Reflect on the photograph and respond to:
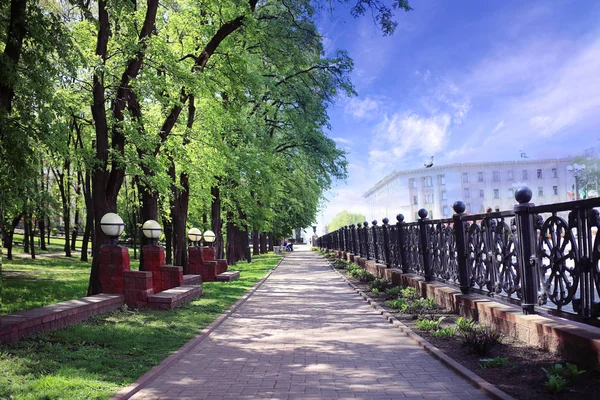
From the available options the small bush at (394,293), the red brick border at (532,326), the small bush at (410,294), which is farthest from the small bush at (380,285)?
the red brick border at (532,326)

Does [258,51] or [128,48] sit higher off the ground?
[258,51]

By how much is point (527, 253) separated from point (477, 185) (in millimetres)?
90952

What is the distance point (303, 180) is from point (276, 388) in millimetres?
27132

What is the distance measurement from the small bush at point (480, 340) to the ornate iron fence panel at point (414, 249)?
537 centimetres

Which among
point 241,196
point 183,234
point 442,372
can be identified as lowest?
point 442,372

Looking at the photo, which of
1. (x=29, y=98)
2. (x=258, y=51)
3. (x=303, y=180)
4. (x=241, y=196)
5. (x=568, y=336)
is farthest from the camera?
(x=303, y=180)

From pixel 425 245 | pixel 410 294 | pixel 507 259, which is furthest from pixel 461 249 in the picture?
pixel 410 294

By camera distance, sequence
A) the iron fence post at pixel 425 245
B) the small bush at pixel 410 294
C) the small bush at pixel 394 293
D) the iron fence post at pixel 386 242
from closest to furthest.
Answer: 1. the iron fence post at pixel 425 245
2. the small bush at pixel 410 294
3. the small bush at pixel 394 293
4. the iron fence post at pixel 386 242

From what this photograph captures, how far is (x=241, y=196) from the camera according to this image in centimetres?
2578

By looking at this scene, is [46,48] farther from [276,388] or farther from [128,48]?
[276,388]

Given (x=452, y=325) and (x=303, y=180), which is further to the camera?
(x=303, y=180)

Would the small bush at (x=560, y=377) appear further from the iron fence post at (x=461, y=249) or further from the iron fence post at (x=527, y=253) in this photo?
the iron fence post at (x=461, y=249)

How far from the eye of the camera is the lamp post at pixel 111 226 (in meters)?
11.3

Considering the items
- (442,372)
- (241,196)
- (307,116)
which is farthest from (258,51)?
(442,372)
